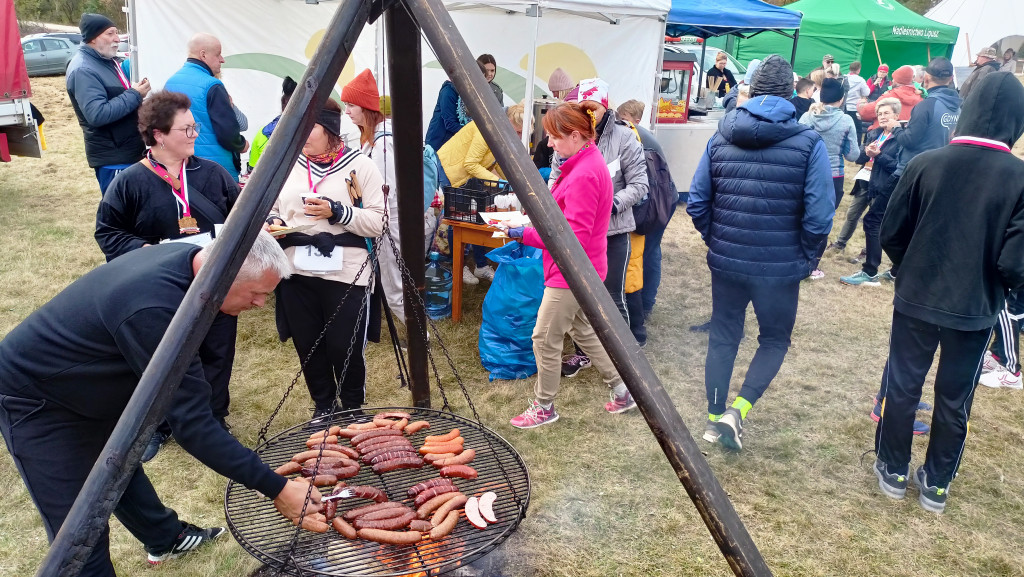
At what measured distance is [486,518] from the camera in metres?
2.71

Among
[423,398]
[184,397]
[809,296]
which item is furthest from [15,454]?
[809,296]

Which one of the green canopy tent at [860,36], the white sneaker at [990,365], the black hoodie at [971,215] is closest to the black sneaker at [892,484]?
the black hoodie at [971,215]

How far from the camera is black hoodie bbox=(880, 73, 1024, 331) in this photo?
11.6 ft

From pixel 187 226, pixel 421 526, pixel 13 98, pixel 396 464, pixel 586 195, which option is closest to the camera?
pixel 421 526

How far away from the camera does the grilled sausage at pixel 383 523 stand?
2.61m

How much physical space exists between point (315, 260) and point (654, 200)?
295 centimetres

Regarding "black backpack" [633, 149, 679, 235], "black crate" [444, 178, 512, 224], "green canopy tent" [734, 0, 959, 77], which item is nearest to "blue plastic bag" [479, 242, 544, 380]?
"black crate" [444, 178, 512, 224]

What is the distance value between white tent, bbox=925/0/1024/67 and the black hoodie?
79.3 ft

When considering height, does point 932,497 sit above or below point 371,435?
below

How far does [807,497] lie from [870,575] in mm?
673

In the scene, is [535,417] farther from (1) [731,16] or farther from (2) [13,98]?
(2) [13,98]

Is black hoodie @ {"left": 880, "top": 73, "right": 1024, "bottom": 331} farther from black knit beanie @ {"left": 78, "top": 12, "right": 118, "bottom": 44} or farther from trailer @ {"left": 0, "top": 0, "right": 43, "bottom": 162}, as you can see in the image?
trailer @ {"left": 0, "top": 0, "right": 43, "bottom": 162}

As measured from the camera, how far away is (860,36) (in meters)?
17.9

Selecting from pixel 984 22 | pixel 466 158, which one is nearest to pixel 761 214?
pixel 466 158
